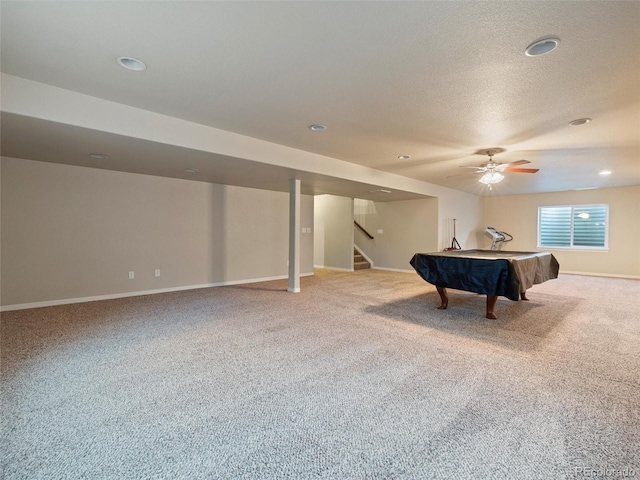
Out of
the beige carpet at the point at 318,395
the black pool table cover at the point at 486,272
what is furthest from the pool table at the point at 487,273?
the beige carpet at the point at 318,395

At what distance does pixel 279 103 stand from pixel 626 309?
18.6 ft

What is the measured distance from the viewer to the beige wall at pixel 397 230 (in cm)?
830

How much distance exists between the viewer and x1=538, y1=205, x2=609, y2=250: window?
8.23 metres

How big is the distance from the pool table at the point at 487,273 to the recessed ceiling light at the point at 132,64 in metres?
3.98

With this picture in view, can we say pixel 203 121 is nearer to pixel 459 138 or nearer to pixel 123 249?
pixel 123 249

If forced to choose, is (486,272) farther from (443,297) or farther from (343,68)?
(343,68)

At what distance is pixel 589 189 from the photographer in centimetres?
826

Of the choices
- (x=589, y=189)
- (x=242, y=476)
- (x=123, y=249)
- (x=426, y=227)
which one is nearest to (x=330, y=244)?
(x=426, y=227)

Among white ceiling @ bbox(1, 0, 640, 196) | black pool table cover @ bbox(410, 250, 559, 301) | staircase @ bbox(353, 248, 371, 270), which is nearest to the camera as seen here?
white ceiling @ bbox(1, 0, 640, 196)

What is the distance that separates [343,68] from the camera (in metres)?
2.50

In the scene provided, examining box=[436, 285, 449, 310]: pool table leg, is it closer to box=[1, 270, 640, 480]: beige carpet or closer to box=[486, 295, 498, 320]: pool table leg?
box=[1, 270, 640, 480]: beige carpet

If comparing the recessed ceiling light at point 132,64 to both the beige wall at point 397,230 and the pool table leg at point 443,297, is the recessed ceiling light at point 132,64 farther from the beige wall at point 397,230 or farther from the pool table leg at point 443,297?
the beige wall at point 397,230

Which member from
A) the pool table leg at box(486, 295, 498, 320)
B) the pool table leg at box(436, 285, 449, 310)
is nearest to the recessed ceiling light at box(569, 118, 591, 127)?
the pool table leg at box(486, 295, 498, 320)

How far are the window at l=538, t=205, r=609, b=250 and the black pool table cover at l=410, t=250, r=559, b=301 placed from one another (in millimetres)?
5336
